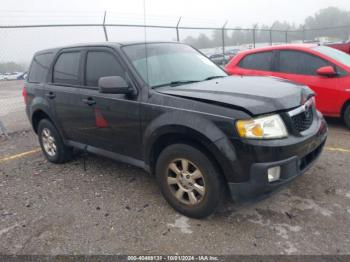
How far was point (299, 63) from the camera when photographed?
6082 millimetres

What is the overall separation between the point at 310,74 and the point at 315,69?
0.39 feet

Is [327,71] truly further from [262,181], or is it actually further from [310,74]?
[262,181]

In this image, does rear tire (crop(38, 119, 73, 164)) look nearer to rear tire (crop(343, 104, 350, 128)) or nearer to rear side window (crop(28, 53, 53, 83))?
rear side window (crop(28, 53, 53, 83))

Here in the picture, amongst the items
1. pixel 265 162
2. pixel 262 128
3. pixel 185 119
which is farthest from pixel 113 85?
pixel 265 162

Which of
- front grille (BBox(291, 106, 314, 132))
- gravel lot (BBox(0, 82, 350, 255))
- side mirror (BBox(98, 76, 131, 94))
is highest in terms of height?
side mirror (BBox(98, 76, 131, 94))

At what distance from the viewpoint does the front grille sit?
2.97m

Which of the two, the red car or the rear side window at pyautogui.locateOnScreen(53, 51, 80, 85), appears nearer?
the rear side window at pyautogui.locateOnScreen(53, 51, 80, 85)

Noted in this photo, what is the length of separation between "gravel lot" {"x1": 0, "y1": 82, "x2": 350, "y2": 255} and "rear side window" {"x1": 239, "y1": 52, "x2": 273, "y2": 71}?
248 cm

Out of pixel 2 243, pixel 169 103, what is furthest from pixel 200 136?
pixel 2 243

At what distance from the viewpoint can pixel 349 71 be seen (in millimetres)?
5500

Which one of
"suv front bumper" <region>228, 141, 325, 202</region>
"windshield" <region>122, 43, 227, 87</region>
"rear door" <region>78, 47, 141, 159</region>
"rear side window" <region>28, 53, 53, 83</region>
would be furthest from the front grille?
"rear side window" <region>28, 53, 53, 83</region>

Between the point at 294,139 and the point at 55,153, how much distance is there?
3.63 meters

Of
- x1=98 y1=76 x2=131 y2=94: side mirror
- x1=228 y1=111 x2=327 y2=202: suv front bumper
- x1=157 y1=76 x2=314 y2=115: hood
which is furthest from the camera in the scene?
x1=98 y1=76 x2=131 y2=94: side mirror

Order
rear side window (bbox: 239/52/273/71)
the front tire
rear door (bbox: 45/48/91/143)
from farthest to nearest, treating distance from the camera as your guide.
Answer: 1. rear side window (bbox: 239/52/273/71)
2. rear door (bbox: 45/48/91/143)
3. the front tire
